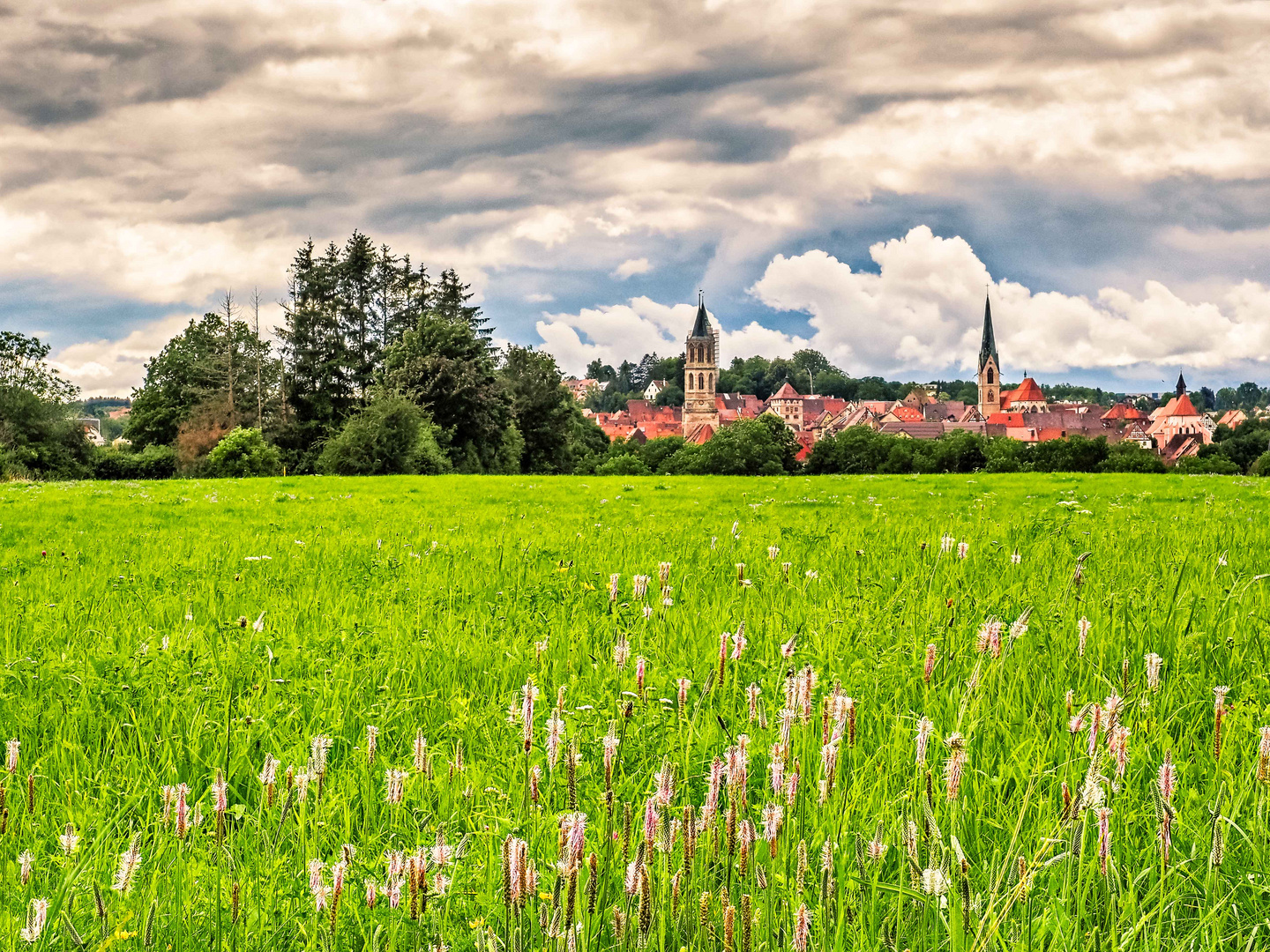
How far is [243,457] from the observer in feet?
167

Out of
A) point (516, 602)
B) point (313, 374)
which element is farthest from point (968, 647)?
point (313, 374)

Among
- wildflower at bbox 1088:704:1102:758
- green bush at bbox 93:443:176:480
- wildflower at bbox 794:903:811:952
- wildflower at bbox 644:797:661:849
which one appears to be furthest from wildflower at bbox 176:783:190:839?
green bush at bbox 93:443:176:480

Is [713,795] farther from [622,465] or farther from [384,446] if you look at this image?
[622,465]

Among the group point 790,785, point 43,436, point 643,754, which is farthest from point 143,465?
point 790,785

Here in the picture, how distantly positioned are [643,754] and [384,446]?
5033 centimetres

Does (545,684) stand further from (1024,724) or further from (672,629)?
(1024,724)

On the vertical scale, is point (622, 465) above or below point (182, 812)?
below

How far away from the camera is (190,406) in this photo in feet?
233

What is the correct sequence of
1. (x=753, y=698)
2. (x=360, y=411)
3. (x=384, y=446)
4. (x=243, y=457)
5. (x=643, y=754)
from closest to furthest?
(x=753, y=698) → (x=643, y=754) → (x=243, y=457) → (x=384, y=446) → (x=360, y=411)

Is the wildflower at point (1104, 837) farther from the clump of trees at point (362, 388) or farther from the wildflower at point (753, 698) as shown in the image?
the clump of trees at point (362, 388)

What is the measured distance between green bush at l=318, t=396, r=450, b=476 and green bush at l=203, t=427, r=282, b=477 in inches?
131

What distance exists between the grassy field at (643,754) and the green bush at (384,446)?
4363 centimetres

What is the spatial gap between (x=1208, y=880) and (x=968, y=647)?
2.45 metres

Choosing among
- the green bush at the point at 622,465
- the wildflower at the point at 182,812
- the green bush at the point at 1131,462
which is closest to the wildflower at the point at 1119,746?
the wildflower at the point at 182,812
